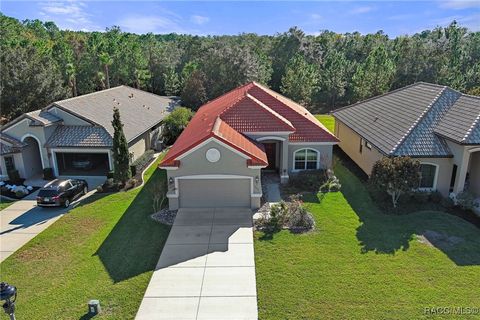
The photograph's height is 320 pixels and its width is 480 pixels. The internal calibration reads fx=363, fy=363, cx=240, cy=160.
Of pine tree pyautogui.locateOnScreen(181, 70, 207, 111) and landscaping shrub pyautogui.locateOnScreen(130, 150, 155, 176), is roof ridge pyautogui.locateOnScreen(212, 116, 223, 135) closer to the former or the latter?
landscaping shrub pyautogui.locateOnScreen(130, 150, 155, 176)

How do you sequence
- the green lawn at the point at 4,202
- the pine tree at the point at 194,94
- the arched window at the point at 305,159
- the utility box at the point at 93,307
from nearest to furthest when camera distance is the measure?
the utility box at the point at 93,307
the green lawn at the point at 4,202
the arched window at the point at 305,159
the pine tree at the point at 194,94

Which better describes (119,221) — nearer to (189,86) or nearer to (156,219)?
(156,219)

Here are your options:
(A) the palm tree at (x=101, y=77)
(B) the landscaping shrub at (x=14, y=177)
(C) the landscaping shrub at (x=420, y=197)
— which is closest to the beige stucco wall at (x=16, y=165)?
(B) the landscaping shrub at (x=14, y=177)

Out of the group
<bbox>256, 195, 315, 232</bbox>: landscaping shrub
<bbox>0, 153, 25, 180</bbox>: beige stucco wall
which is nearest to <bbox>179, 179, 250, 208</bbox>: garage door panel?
<bbox>256, 195, 315, 232</bbox>: landscaping shrub

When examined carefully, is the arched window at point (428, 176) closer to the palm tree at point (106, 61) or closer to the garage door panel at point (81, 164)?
the garage door panel at point (81, 164)

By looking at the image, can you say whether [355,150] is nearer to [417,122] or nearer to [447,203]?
[417,122]

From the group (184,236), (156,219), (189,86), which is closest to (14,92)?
(189,86)
